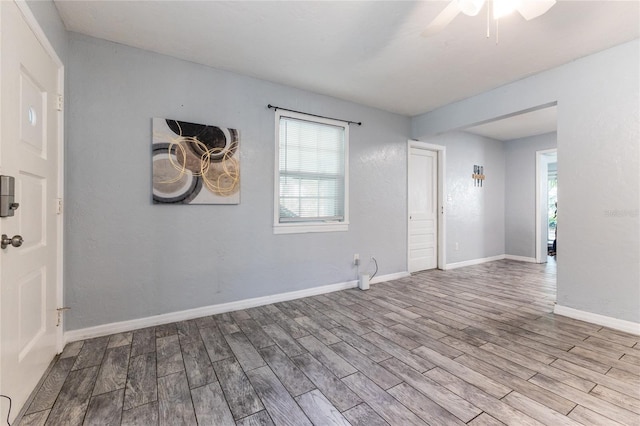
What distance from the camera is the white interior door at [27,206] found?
4.25ft

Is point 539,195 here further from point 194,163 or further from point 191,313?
point 191,313

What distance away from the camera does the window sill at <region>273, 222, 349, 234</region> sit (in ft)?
10.6

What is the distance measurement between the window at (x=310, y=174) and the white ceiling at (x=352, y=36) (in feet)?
1.87

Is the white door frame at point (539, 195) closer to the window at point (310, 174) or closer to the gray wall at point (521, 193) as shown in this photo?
the gray wall at point (521, 193)

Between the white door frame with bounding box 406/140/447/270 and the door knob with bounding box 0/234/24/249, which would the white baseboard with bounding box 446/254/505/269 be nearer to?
the white door frame with bounding box 406/140/447/270

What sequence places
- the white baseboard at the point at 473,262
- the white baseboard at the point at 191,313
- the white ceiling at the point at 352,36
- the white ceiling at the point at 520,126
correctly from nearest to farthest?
the white ceiling at the point at 352,36
the white baseboard at the point at 191,313
the white ceiling at the point at 520,126
the white baseboard at the point at 473,262

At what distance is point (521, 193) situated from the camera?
569 cm

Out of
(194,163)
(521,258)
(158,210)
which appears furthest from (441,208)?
(158,210)

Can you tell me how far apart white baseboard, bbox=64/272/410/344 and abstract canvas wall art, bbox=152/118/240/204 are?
1.06m

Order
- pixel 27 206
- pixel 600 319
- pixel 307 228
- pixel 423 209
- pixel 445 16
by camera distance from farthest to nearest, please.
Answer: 1. pixel 423 209
2. pixel 307 228
3. pixel 600 319
4. pixel 445 16
5. pixel 27 206

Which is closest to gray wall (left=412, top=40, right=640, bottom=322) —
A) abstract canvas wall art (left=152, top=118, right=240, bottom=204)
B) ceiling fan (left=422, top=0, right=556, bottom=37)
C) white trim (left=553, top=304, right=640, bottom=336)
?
white trim (left=553, top=304, right=640, bottom=336)

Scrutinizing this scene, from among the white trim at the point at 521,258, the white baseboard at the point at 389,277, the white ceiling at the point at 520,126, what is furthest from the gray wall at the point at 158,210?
the white trim at the point at 521,258

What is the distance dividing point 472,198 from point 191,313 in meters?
5.07

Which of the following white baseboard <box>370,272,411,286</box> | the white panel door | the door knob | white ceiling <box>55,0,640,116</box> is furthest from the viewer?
the white panel door
